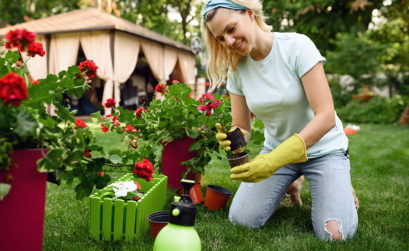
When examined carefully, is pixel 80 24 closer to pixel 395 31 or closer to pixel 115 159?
pixel 115 159

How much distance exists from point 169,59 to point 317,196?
9.92m

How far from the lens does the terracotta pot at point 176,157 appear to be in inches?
91.0

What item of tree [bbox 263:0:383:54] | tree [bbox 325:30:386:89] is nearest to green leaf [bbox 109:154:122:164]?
tree [bbox 325:30:386:89]

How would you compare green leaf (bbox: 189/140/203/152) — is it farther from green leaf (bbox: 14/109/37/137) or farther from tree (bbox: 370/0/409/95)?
tree (bbox: 370/0/409/95)

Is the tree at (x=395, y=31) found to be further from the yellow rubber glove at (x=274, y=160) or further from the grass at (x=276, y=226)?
the yellow rubber glove at (x=274, y=160)

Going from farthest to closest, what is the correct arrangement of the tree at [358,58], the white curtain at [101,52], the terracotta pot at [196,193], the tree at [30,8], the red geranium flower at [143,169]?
the tree at [30,8], the tree at [358,58], the white curtain at [101,52], the terracotta pot at [196,193], the red geranium flower at [143,169]

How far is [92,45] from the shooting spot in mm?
8625

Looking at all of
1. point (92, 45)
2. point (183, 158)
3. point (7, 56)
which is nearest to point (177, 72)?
point (92, 45)

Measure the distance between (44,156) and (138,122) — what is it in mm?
1166

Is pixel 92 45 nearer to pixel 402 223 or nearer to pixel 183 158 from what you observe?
pixel 183 158

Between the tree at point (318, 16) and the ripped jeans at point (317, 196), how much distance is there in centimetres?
970

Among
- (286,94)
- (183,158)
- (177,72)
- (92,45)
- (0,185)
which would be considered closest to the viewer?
(0,185)

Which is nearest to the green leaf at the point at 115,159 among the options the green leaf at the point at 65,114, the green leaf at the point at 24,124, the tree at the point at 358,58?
the green leaf at the point at 65,114

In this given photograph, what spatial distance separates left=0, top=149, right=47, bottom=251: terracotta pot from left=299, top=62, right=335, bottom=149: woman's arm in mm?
1048
